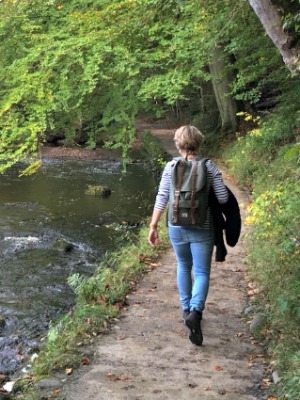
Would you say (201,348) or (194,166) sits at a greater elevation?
(194,166)

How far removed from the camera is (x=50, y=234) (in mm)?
13945

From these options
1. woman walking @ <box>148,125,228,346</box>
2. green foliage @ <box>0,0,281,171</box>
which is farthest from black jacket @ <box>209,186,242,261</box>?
green foliage @ <box>0,0,281,171</box>

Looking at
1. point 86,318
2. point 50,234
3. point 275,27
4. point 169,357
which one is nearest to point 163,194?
point 169,357

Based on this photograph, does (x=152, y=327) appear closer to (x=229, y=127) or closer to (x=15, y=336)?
(x=15, y=336)

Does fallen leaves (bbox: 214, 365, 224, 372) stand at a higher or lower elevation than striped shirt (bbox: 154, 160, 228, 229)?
lower

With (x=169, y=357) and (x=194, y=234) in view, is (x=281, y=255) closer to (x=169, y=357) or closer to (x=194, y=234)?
(x=194, y=234)

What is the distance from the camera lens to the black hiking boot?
17.4 feet

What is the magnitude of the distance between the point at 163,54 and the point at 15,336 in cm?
624

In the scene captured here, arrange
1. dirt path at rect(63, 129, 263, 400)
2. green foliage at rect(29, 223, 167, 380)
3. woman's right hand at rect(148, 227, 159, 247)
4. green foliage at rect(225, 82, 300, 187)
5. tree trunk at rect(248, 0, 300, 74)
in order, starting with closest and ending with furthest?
dirt path at rect(63, 129, 263, 400), green foliage at rect(29, 223, 167, 380), woman's right hand at rect(148, 227, 159, 247), tree trunk at rect(248, 0, 300, 74), green foliage at rect(225, 82, 300, 187)

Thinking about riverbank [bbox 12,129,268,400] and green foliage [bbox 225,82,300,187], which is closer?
riverbank [bbox 12,129,268,400]

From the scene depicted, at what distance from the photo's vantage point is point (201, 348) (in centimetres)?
549

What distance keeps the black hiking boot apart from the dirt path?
87 mm

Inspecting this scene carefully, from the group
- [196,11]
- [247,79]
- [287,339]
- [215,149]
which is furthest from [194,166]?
[215,149]

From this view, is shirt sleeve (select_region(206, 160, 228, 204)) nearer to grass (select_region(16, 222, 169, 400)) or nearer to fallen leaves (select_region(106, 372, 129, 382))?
fallen leaves (select_region(106, 372, 129, 382))
